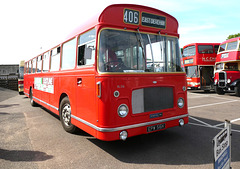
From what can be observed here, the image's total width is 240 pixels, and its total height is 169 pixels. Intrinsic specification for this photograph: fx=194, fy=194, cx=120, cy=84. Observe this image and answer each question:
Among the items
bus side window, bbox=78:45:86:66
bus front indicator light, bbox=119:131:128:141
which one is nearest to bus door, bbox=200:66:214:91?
bus side window, bbox=78:45:86:66

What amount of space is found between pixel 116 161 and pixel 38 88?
20.0 ft

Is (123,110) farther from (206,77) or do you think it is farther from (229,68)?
(206,77)

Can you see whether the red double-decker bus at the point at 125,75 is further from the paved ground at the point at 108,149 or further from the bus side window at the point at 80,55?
the paved ground at the point at 108,149

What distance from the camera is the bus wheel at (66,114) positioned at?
5.17 meters

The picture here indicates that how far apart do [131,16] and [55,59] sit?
3.31 metres

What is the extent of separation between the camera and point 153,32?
174 inches

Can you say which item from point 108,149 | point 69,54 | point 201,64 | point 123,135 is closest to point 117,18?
point 69,54

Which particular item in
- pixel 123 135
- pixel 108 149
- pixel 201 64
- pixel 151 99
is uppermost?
pixel 201 64

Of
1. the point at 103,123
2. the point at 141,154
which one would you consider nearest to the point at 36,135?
the point at 103,123

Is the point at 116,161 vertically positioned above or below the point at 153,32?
below

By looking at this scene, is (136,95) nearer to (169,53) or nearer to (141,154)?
(141,154)

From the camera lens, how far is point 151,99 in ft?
13.6

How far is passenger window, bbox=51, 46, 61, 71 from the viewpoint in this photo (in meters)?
6.05

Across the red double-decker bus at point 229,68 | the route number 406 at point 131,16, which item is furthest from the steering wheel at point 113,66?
the red double-decker bus at point 229,68
